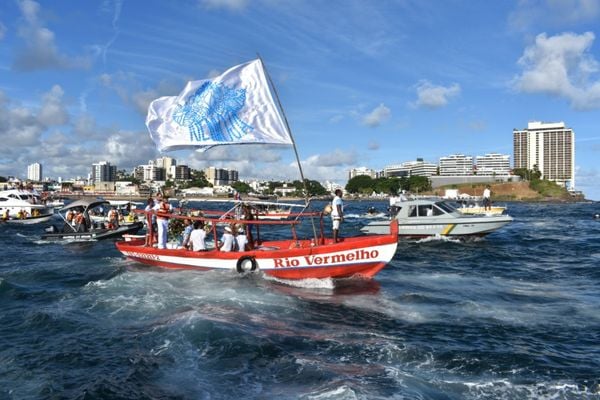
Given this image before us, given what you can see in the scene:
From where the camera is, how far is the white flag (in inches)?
579

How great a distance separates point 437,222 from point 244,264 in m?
17.8

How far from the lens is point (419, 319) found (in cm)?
1344

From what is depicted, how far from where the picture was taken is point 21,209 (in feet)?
176

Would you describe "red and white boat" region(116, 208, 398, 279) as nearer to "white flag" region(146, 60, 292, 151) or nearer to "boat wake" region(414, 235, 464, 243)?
"white flag" region(146, 60, 292, 151)

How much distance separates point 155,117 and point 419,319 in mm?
10046

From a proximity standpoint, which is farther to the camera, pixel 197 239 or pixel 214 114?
pixel 197 239

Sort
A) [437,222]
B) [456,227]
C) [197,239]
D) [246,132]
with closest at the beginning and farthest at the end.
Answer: [246,132] < [197,239] < [456,227] < [437,222]

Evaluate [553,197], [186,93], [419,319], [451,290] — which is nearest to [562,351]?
[419,319]

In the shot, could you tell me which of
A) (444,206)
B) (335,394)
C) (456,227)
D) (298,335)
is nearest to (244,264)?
(298,335)

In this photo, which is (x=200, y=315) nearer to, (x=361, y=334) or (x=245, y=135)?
(x=361, y=334)

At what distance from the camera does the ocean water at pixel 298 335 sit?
895 centimetres

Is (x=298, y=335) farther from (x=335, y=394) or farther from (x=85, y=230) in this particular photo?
(x=85, y=230)

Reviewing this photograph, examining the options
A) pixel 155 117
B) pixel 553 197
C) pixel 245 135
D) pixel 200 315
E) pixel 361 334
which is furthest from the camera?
Answer: pixel 553 197

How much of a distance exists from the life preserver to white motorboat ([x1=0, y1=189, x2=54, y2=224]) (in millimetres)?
Result: 41152
